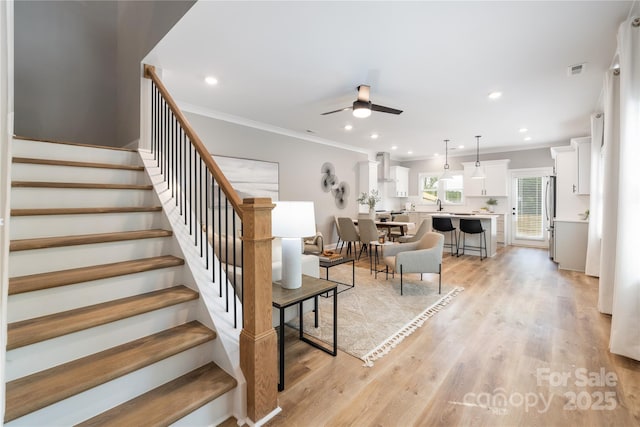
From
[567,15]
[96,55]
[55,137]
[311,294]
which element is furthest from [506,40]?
[55,137]

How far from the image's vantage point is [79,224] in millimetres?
1963

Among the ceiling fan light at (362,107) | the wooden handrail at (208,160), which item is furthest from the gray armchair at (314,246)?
the wooden handrail at (208,160)

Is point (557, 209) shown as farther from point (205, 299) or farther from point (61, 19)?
point (61, 19)

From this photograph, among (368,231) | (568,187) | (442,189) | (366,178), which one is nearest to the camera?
(568,187)

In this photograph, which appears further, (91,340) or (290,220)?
(290,220)

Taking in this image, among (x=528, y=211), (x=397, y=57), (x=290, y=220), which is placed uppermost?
(x=397, y=57)

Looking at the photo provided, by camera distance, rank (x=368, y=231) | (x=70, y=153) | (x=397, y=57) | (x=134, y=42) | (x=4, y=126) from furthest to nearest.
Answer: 1. (x=368, y=231)
2. (x=134, y=42)
3. (x=397, y=57)
4. (x=70, y=153)
5. (x=4, y=126)

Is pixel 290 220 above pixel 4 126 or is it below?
below

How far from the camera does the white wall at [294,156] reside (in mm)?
4809

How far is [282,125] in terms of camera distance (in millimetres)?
5590

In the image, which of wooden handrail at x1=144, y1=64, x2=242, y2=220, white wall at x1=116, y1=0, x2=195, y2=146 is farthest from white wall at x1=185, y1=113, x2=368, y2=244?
wooden handrail at x1=144, y1=64, x2=242, y2=220

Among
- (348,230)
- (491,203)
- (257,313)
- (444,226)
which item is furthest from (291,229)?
(491,203)

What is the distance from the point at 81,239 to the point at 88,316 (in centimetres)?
56

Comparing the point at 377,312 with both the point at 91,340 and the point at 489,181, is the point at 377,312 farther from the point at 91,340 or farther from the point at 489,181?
the point at 489,181
